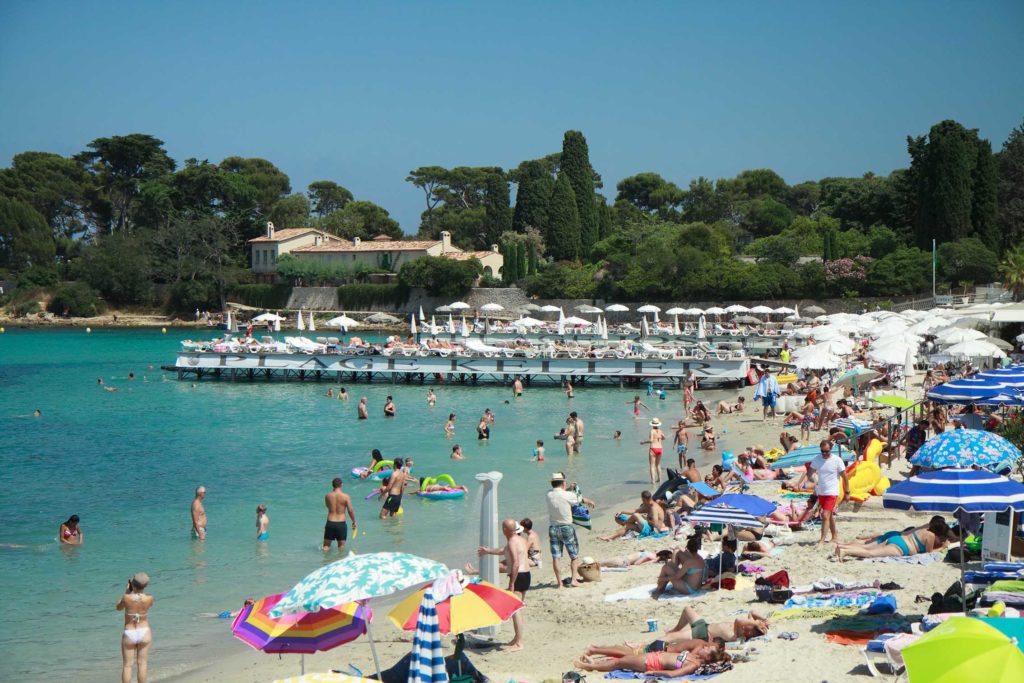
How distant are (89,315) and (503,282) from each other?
40.0m

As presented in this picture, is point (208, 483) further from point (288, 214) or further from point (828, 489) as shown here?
point (288, 214)

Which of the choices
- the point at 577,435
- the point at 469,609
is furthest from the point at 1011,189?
the point at 469,609

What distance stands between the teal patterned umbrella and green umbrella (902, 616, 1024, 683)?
12.3 feet

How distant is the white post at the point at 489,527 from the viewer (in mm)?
9914

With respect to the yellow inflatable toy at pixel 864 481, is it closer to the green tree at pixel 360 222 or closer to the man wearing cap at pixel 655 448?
the man wearing cap at pixel 655 448

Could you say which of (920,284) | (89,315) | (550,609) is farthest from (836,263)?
(89,315)

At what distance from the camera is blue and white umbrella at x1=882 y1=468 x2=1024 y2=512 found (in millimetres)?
8430

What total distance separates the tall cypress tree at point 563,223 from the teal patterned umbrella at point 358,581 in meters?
76.0

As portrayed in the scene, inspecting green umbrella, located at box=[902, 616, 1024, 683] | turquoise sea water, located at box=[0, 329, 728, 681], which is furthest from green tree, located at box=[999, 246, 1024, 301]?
green umbrella, located at box=[902, 616, 1024, 683]

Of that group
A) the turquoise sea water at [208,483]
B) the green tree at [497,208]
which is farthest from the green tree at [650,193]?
the turquoise sea water at [208,483]

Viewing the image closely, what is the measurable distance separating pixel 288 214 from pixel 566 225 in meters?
38.2

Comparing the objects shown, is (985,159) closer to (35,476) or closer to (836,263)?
(836,263)

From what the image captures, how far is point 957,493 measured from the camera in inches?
335

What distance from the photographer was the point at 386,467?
2170 centimetres
